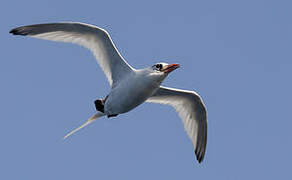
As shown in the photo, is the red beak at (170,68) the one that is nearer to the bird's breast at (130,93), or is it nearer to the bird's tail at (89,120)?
the bird's breast at (130,93)

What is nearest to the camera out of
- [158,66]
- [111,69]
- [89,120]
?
[158,66]

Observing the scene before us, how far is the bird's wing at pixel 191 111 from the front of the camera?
2216cm

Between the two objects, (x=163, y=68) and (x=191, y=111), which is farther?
(x=191, y=111)

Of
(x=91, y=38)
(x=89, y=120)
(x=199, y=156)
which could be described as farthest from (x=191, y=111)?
(x=91, y=38)

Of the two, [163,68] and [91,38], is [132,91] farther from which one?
[91,38]

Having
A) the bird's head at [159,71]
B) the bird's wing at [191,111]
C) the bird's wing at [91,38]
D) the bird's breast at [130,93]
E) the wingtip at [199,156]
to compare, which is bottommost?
the wingtip at [199,156]

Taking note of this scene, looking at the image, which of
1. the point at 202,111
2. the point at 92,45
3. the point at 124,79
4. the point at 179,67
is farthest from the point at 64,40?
the point at 202,111

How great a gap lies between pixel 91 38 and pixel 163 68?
296cm

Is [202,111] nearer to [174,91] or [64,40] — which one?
[174,91]

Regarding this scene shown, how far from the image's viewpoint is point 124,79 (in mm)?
Result: 19500

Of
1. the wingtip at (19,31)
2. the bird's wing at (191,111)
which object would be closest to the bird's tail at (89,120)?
the bird's wing at (191,111)

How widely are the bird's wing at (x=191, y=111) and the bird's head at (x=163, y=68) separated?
316 cm

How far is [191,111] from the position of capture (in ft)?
74.5

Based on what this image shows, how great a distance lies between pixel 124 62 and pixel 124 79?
680 millimetres
